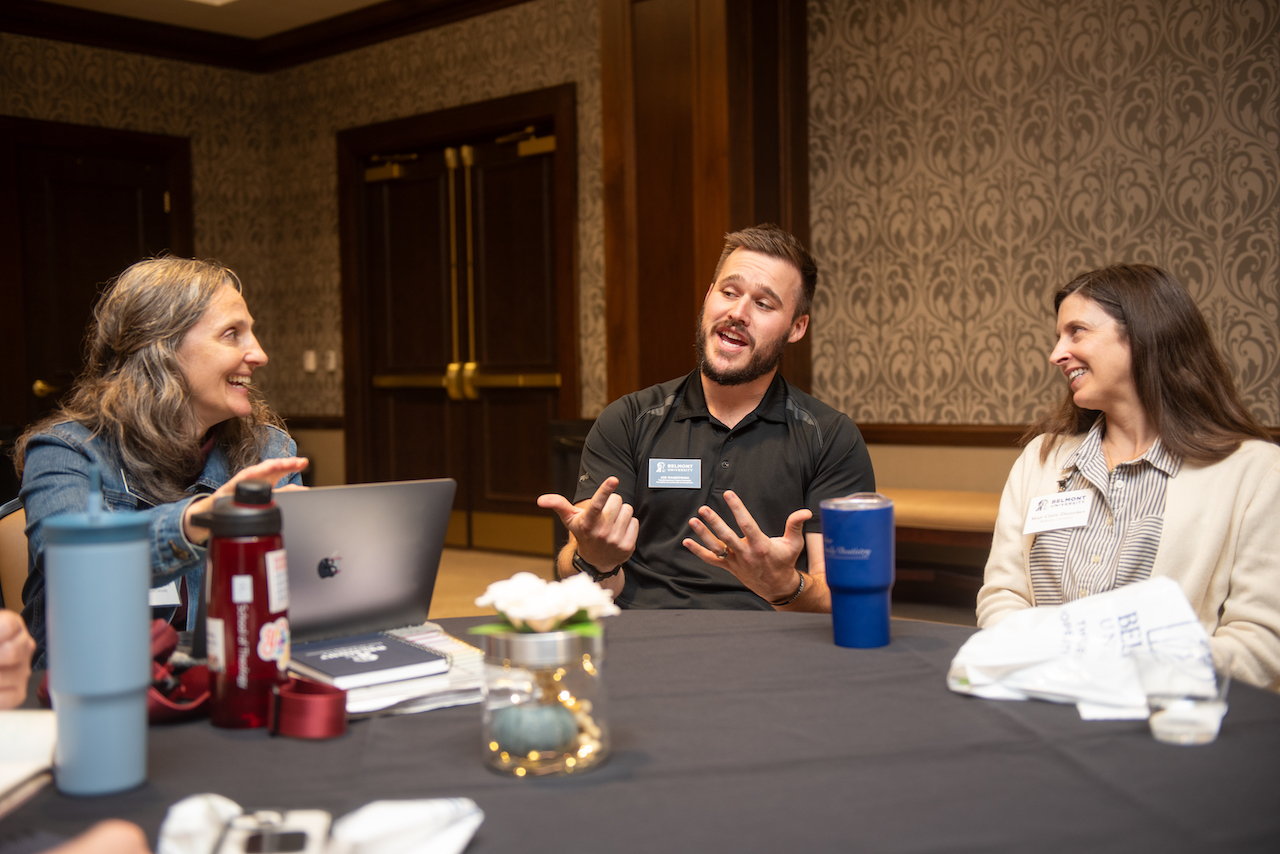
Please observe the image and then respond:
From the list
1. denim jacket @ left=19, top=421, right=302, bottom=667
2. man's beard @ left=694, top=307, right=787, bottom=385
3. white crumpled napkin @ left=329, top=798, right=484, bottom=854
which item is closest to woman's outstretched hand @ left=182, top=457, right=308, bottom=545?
denim jacket @ left=19, top=421, right=302, bottom=667

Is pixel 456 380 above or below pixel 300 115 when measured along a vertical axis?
below

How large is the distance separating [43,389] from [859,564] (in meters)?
6.01

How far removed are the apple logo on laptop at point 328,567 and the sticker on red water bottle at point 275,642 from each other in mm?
154

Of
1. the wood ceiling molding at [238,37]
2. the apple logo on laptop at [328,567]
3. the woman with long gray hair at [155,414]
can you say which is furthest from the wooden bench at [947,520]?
the wood ceiling molding at [238,37]

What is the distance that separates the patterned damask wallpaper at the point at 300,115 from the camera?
17.9 ft

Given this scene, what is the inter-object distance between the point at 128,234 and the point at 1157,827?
674 cm

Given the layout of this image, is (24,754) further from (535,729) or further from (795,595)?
(795,595)

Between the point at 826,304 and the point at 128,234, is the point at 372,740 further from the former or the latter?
the point at 128,234

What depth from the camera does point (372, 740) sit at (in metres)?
1.04

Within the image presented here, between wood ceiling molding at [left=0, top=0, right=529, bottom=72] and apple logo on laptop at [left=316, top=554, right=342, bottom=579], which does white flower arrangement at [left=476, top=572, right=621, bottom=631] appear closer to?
apple logo on laptop at [left=316, top=554, right=342, bottom=579]

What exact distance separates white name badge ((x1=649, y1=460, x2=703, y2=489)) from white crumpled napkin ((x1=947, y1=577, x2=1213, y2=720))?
3.42ft

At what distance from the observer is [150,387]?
178 cm

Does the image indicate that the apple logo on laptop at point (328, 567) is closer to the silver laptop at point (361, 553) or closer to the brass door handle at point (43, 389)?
the silver laptop at point (361, 553)

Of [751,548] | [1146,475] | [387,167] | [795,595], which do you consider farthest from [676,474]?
[387,167]
